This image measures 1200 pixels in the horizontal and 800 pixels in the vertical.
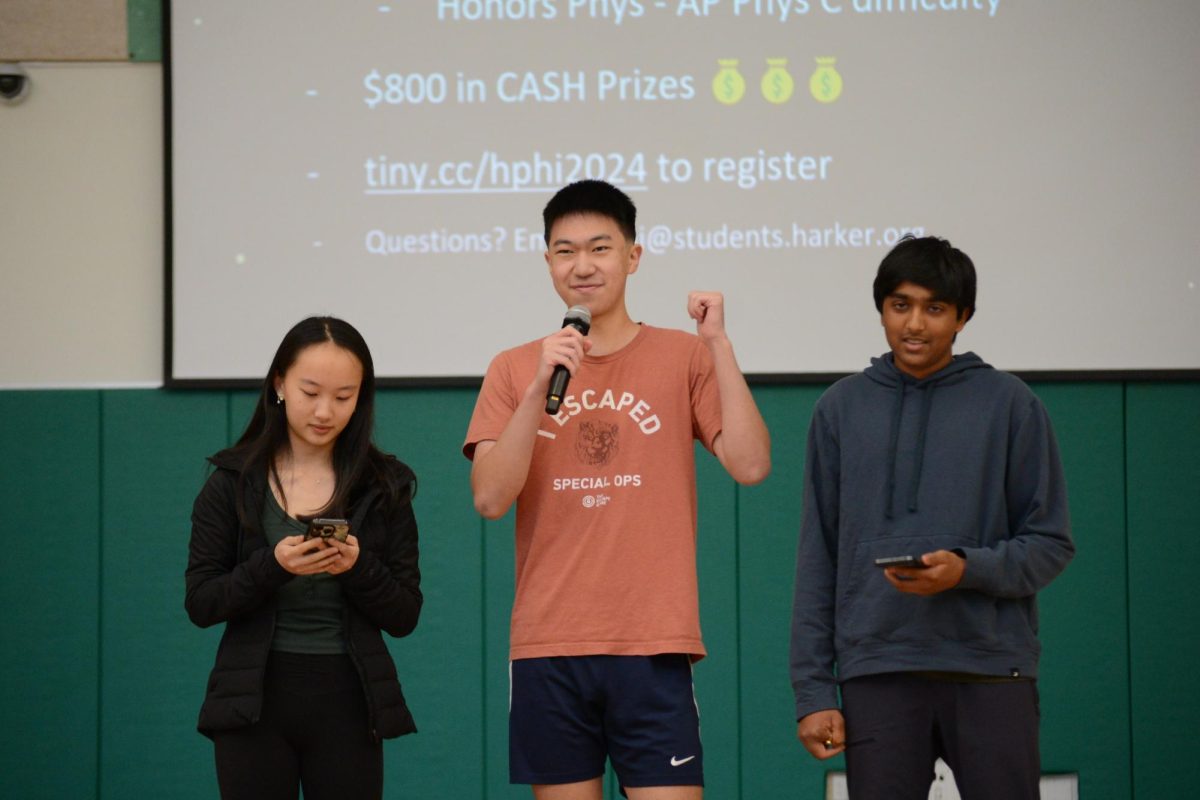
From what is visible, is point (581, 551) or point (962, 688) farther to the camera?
point (581, 551)

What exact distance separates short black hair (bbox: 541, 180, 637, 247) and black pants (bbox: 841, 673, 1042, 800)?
0.91m

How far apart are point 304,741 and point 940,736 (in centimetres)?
103

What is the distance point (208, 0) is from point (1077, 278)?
2.65 meters

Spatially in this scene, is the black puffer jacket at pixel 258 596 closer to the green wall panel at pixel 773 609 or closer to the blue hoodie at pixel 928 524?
the blue hoodie at pixel 928 524

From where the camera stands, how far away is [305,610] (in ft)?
7.15

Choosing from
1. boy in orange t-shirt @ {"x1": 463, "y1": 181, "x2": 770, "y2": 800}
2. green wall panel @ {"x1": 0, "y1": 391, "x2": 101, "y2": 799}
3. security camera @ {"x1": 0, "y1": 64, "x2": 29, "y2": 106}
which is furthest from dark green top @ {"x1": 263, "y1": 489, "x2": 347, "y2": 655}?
security camera @ {"x1": 0, "y1": 64, "x2": 29, "y2": 106}

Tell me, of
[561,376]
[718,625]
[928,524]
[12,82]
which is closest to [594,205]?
[561,376]

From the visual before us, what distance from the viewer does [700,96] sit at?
3750mm

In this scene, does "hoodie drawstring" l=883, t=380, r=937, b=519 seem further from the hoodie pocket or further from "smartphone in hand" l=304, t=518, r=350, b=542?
"smartphone in hand" l=304, t=518, r=350, b=542

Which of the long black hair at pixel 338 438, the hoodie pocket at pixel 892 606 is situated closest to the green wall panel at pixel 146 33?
the long black hair at pixel 338 438

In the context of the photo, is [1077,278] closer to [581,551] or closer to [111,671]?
[581,551]

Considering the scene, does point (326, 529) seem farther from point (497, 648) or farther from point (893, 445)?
point (497, 648)

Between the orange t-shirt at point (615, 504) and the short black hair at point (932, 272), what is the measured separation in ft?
1.15

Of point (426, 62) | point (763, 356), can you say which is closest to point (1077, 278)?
point (763, 356)
